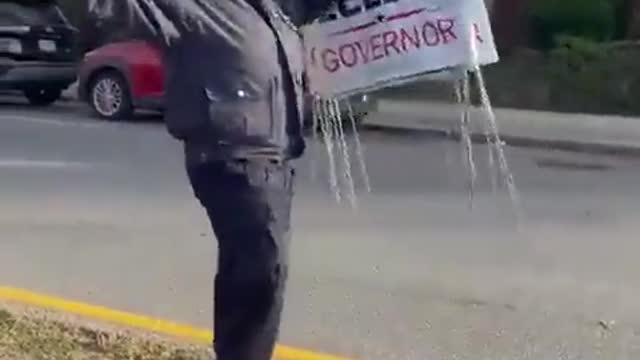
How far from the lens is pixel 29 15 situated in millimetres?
19594

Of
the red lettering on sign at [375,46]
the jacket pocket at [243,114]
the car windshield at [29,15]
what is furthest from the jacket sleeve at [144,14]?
the car windshield at [29,15]

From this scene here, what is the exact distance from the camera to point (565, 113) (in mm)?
18906

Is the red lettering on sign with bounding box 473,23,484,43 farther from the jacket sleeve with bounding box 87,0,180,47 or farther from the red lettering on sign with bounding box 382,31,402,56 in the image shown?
the jacket sleeve with bounding box 87,0,180,47

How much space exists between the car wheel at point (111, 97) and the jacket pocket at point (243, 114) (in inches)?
570

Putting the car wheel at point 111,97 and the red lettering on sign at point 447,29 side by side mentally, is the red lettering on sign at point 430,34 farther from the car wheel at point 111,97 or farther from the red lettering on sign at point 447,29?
the car wheel at point 111,97

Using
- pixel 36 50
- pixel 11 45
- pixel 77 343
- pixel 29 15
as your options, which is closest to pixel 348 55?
pixel 77 343

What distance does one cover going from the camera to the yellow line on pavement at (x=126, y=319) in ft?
19.1

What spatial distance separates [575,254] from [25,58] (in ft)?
40.0

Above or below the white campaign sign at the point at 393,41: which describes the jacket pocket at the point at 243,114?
below

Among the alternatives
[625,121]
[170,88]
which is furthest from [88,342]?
[625,121]

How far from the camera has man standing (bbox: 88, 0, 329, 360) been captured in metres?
3.40

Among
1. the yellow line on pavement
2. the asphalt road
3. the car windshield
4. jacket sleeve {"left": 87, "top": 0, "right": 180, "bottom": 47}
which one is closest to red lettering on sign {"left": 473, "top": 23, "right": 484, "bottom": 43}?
jacket sleeve {"left": 87, "top": 0, "right": 180, "bottom": 47}

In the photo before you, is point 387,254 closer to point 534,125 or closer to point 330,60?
point 330,60

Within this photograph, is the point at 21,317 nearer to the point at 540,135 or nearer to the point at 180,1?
the point at 180,1
